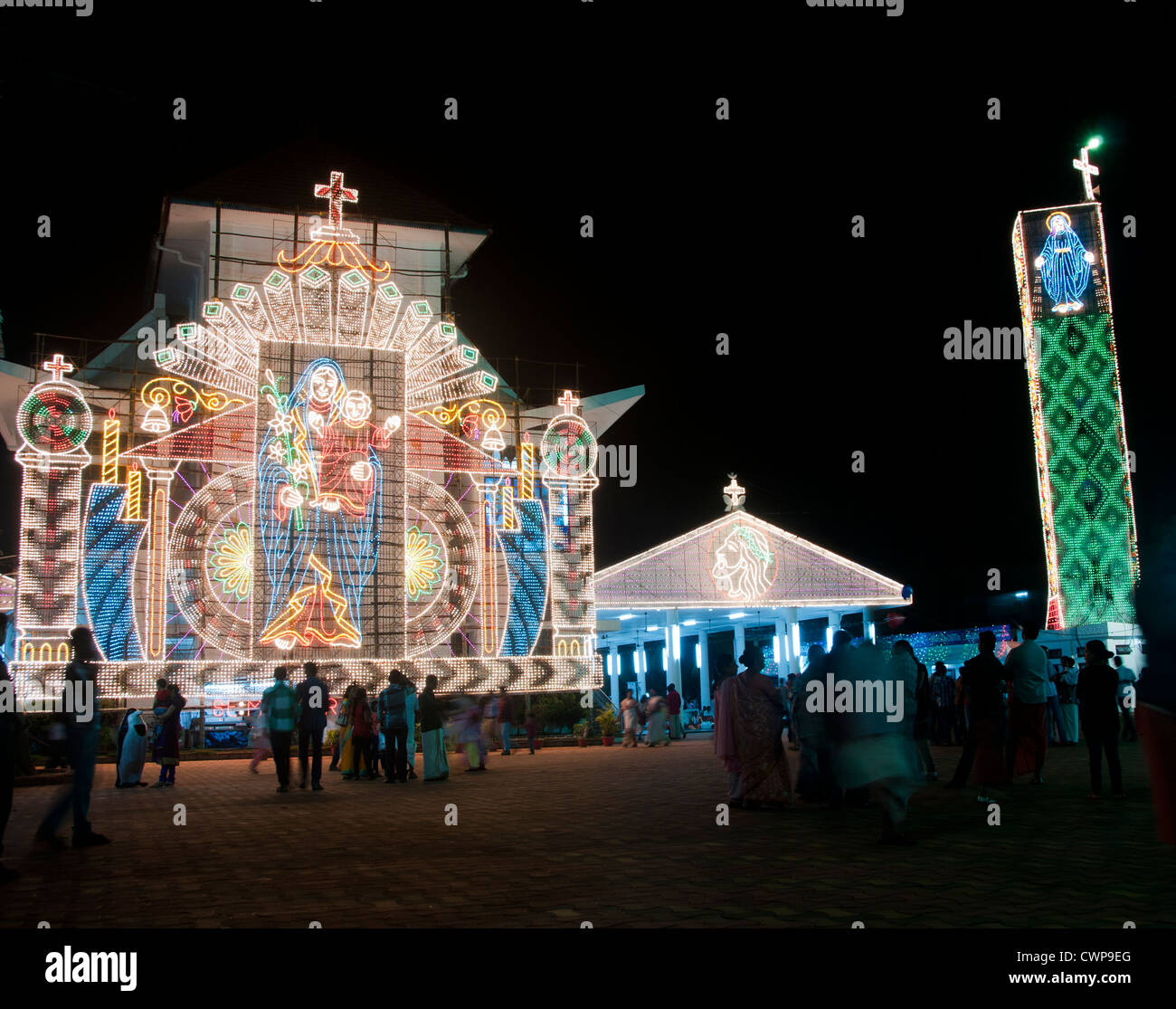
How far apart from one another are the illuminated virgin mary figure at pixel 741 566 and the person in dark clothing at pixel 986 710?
Answer: 19.8 meters

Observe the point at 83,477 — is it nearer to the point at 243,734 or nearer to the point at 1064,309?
the point at 243,734

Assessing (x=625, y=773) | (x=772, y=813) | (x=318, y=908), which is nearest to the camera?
(x=318, y=908)

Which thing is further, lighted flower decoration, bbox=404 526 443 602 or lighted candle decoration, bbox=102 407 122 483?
lighted flower decoration, bbox=404 526 443 602

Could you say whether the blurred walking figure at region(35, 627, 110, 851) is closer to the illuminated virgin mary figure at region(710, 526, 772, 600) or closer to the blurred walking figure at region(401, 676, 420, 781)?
the blurred walking figure at region(401, 676, 420, 781)

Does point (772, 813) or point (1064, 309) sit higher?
point (1064, 309)

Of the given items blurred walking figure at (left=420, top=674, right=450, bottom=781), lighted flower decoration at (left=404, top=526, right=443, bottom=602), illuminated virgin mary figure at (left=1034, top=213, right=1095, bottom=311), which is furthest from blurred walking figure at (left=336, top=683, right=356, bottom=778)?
illuminated virgin mary figure at (left=1034, top=213, right=1095, bottom=311)

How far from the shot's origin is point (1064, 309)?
1344 inches

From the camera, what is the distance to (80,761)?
8891 millimetres

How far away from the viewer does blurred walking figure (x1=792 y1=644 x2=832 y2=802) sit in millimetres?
11289

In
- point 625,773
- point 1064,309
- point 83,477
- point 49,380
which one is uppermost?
point 1064,309

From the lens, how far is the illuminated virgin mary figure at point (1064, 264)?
34.2 metres

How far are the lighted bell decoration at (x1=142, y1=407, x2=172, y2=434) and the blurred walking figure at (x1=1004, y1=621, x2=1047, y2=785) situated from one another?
19.2 metres
